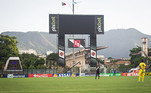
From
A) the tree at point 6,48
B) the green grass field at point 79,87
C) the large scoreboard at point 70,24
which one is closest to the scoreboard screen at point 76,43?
the large scoreboard at point 70,24

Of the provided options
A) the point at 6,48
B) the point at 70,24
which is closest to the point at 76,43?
the point at 70,24

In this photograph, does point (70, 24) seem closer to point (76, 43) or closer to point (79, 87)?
point (76, 43)

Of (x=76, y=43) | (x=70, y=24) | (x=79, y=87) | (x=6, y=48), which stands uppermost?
(x=70, y=24)

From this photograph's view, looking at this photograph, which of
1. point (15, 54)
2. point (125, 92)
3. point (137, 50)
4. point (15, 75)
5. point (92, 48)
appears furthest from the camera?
point (137, 50)

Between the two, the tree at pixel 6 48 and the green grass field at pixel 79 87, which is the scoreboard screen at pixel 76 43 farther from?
the tree at pixel 6 48

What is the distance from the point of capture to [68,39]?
5531 cm

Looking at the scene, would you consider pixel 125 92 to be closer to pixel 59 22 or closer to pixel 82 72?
pixel 59 22

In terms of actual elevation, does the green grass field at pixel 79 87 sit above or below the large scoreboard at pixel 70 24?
below

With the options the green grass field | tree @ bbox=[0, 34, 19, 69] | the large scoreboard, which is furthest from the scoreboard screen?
tree @ bbox=[0, 34, 19, 69]

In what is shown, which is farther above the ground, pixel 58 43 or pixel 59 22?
pixel 59 22

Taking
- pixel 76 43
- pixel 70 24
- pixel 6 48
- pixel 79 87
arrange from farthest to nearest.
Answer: pixel 6 48 < pixel 76 43 < pixel 70 24 < pixel 79 87

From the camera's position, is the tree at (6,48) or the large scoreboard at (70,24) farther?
the tree at (6,48)

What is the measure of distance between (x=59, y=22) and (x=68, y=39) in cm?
382

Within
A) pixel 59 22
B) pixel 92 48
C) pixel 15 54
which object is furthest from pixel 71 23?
pixel 15 54
